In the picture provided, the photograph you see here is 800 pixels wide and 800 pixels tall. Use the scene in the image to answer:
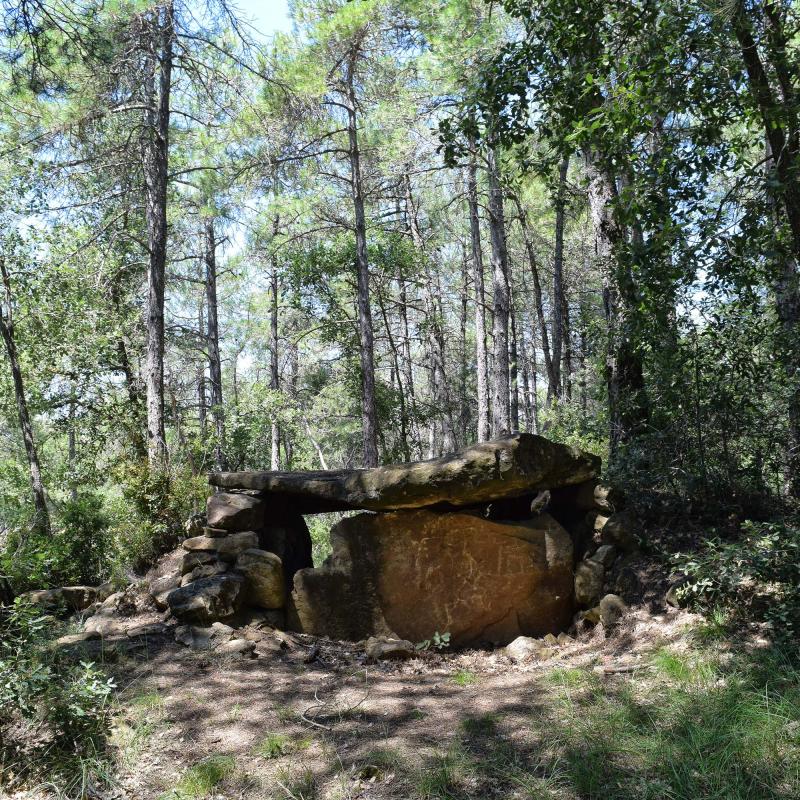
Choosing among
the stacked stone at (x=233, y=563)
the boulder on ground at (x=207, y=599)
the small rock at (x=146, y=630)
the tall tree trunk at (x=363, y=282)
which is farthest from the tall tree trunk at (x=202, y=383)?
the small rock at (x=146, y=630)

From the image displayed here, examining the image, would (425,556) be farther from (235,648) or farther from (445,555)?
(235,648)

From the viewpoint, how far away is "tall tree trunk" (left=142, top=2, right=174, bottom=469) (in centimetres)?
795

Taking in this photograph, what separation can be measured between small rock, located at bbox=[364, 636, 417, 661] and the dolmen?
34cm

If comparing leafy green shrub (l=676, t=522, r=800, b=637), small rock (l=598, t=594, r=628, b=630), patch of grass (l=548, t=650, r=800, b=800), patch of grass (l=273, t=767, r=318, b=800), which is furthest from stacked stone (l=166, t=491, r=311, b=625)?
leafy green shrub (l=676, t=522, r=800, b=637)

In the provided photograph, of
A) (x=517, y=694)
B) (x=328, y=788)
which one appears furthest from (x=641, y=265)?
(x=328, y=788)

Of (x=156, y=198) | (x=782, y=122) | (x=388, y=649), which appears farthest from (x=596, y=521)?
(x=156, y=198)

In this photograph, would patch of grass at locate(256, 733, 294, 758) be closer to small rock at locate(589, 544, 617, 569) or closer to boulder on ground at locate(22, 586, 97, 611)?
boulder on ground at locate(22, 586, 97, 611)

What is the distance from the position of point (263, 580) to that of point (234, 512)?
2.39ft

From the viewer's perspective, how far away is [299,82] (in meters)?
9.47

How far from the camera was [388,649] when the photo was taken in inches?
206

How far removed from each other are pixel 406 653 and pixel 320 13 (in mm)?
10230

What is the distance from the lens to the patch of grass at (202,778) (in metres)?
3.20

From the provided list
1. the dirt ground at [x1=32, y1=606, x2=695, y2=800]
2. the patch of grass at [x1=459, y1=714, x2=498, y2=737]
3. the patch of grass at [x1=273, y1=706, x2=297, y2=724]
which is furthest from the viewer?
the patch of grass at [x1=273, y1=706, x2=297, y2=724]

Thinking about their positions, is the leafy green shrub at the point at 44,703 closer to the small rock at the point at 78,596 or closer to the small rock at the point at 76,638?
the small rock at the point at 76,638
